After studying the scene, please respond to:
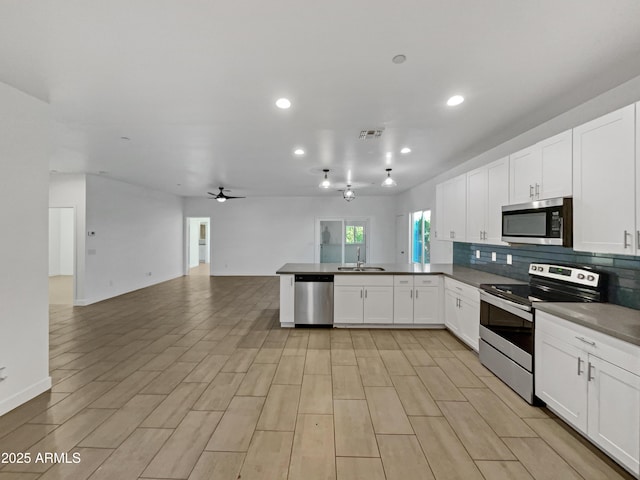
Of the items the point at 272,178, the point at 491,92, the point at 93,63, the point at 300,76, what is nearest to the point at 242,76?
the point at 300,76

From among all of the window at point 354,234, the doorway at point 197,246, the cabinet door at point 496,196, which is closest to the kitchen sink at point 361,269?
the cabinet door at point 496,196

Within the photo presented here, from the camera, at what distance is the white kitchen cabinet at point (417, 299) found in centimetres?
456

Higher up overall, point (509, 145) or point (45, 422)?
point (509, 145)

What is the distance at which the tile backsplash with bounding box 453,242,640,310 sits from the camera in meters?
2.35

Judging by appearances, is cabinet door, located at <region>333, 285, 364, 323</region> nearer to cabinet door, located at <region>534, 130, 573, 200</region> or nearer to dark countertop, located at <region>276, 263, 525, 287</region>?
dark countertop, located at <region>276, 263, 525, 287</region>

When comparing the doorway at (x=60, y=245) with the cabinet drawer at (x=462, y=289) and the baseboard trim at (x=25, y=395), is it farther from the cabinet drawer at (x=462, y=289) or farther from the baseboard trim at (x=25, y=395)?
the cabinet drawer at (x=462, y=289)

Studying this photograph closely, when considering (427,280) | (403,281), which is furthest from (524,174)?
(403,281)

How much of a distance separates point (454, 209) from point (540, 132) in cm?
146

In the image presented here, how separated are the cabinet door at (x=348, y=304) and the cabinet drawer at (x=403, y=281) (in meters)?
0.52

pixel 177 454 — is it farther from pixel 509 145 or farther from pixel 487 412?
pixel 509 145

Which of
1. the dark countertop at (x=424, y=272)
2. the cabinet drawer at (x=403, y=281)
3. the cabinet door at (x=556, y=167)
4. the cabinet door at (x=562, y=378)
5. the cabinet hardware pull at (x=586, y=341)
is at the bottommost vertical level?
the cabinet door at (x=562, y=378)

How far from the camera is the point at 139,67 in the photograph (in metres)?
2.20

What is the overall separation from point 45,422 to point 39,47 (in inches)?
105

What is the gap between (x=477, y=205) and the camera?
397 cm
